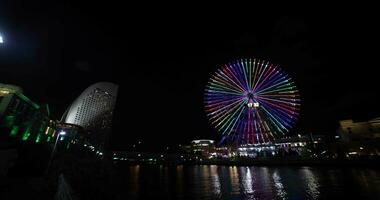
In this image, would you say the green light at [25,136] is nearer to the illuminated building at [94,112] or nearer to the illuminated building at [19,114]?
the illuminated building at [19,114]

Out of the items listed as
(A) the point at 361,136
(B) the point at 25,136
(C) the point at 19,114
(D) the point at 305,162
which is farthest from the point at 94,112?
(A) the point at 361,136

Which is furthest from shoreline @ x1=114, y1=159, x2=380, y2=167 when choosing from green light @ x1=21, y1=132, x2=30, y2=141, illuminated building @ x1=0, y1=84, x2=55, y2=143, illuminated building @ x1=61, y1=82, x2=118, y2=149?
green light @ x1=21, y1=132, x2=30, y2=141

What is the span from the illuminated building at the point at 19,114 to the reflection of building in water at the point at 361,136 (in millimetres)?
81223

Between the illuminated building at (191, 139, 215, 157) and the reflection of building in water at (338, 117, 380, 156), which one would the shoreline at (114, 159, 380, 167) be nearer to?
the reflection of building in water at (338, 117, 380, 156)

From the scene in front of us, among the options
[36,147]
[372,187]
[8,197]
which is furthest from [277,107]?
[8,197]

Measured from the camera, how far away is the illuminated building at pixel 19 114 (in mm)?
28547

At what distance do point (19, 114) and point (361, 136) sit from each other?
88491 mm

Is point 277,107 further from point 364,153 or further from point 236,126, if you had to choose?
point 364,153

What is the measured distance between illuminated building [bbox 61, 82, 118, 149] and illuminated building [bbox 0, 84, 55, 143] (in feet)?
Result: 176

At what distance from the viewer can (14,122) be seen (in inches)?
1185

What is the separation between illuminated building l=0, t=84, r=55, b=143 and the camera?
28.5 m

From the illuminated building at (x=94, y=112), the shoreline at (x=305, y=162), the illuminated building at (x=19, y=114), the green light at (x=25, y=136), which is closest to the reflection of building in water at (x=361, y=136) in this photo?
the shoreline at (x=305, y=162)

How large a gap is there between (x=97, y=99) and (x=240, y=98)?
6590 centimetres

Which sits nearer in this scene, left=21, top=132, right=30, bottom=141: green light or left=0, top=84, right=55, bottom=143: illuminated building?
left=0, top=84, right=55, bottom=143: illuminated building
